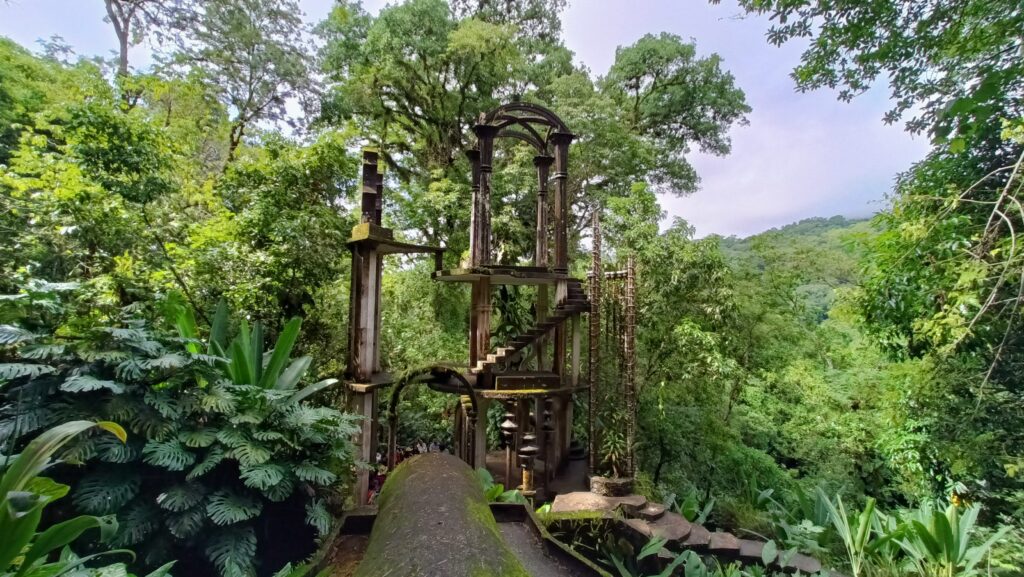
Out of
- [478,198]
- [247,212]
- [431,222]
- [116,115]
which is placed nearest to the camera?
[116,115]

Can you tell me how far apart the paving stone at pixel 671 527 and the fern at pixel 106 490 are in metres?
3.64

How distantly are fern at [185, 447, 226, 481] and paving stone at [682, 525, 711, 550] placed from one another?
383cm

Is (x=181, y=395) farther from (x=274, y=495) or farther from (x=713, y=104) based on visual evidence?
(x=713, y=104)

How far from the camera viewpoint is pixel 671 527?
4.08 metres

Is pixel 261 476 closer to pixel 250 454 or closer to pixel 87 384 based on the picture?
pixel 250 454

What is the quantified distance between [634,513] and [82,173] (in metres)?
6.34

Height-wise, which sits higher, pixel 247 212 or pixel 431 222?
pixel 431 222

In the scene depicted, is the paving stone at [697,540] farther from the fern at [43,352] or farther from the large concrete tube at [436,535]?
the fern at [43,352]

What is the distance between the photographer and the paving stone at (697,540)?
157 inches

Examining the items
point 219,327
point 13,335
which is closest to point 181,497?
point 13,335

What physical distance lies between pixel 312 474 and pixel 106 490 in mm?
830

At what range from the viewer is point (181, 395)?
2211 mm

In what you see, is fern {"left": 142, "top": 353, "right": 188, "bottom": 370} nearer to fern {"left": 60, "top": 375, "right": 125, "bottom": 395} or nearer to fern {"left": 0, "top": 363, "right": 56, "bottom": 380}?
fern {"left": 60, "top": 375, "right": 125, "bottom": 395}

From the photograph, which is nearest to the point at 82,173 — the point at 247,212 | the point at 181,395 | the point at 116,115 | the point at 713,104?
the point at 116,115
